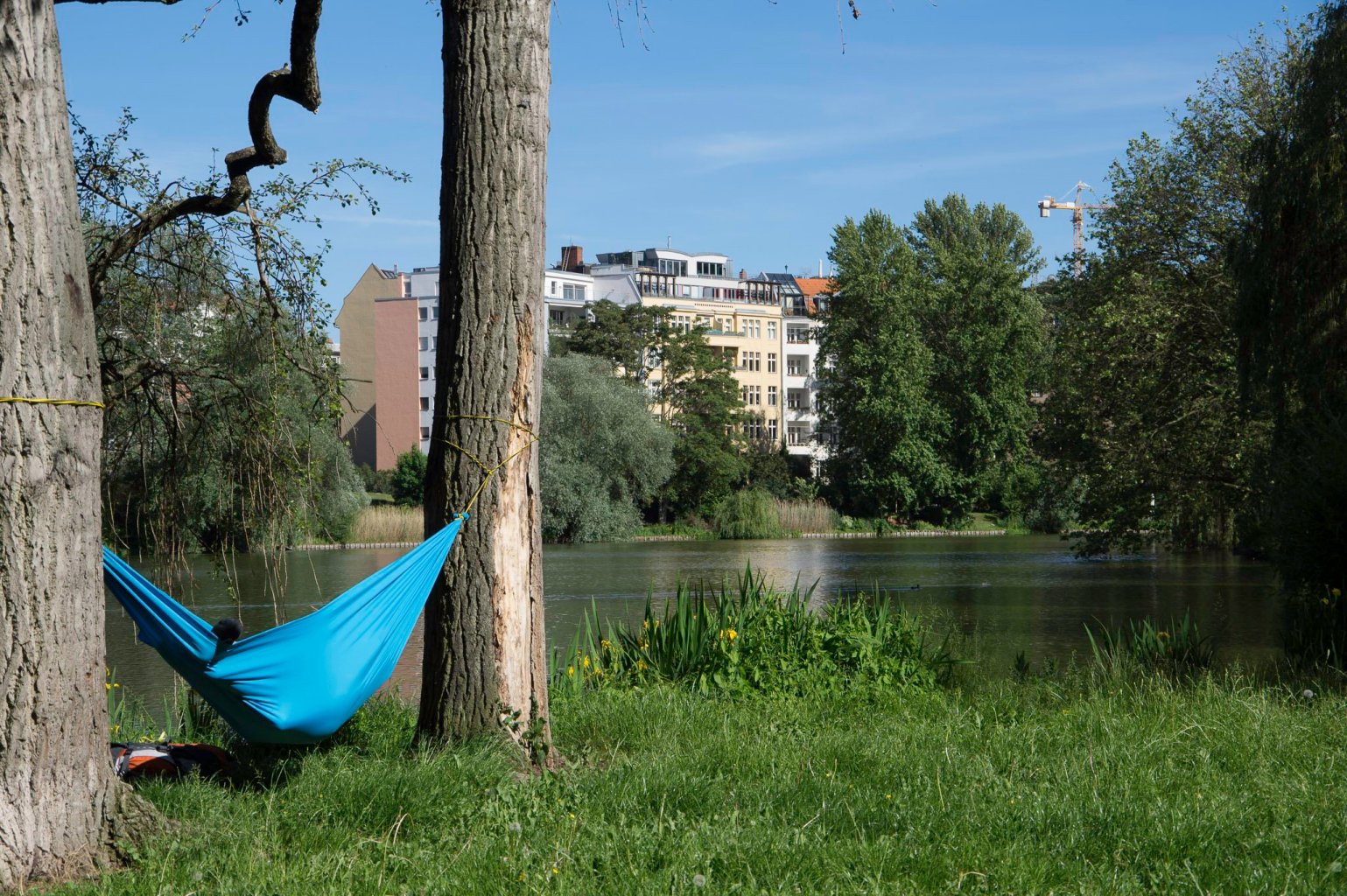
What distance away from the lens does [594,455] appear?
41219mm

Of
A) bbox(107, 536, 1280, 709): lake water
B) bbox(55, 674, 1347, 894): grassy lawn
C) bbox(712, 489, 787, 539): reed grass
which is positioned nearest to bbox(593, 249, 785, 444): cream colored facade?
bbox(712, 489, 787, 539): reed grass

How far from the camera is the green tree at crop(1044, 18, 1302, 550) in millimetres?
18156

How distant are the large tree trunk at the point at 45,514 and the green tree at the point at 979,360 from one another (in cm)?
4823

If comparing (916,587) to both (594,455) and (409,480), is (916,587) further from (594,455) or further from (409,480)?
(409,480)

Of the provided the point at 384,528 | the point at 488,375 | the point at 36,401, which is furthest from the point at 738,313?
the point at 36,401

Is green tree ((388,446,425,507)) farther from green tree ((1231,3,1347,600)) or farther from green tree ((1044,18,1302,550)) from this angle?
green tree ((1231,3,1347,600))

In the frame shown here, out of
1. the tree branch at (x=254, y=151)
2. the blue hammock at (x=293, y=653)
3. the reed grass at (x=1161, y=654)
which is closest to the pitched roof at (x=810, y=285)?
the reed grass at (x=1161, y=654)

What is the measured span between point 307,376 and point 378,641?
341 centimetres

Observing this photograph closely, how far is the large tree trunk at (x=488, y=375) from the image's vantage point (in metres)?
4.60

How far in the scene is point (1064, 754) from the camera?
4.91m

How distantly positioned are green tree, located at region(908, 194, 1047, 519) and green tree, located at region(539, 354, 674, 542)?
543 inches

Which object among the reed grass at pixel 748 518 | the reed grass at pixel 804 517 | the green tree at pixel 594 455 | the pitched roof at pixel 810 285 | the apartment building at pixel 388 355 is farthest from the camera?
the pitched roof at pixel 810 285

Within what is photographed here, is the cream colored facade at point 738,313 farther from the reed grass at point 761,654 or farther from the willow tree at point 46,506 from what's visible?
the willow tree at point 46,506

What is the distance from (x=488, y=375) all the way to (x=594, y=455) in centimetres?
3659
